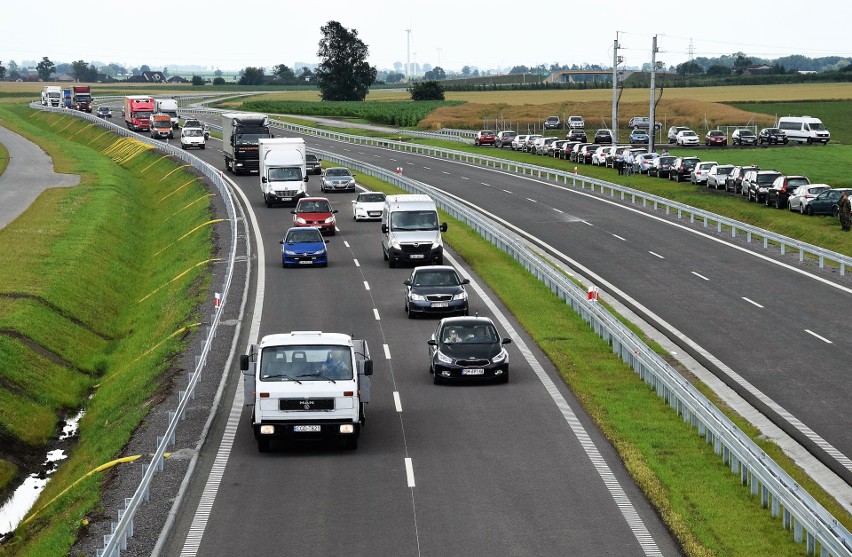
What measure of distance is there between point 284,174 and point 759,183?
955 inches

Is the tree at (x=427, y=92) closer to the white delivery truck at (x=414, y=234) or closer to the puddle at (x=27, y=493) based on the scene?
the white delivery truck at (x=414, y=234)

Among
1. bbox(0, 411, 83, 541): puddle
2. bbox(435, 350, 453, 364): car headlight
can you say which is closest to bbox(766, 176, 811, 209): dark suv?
bbox(435, 350, 453, 364): car headlight

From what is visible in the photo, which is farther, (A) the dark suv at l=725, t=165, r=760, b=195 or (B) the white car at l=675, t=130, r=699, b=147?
(B) the white car at l=675, t=130, r=699, b=147

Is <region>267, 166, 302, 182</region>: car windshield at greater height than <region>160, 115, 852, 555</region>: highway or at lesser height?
greater

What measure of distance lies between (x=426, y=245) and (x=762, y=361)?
1679 centimetres

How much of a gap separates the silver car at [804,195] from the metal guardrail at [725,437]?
70.5 ft

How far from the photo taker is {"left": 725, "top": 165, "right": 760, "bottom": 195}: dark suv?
6746 centimetres

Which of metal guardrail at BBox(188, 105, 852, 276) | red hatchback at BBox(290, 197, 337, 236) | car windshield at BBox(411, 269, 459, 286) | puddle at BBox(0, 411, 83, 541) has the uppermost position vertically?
car windshield at BBox(411, 269, 459, 286)

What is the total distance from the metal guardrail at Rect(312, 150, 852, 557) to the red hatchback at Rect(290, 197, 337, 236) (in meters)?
14.5

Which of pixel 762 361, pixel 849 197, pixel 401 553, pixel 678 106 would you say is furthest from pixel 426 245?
pixel 678 106

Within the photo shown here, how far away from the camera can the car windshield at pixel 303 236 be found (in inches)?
1832

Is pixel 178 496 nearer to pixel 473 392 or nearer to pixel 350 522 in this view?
pixel 350 522

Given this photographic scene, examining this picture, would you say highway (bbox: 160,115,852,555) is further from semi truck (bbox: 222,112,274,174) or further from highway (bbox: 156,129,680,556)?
semi truck (bbox: 222,112,274,174)

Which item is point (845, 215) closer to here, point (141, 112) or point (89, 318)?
point (89, 318)
